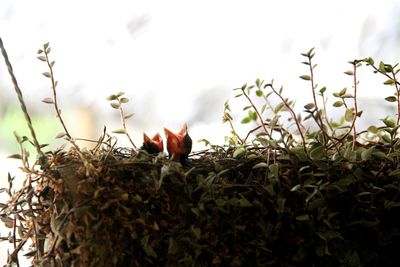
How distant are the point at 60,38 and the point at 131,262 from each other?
530 millimetres

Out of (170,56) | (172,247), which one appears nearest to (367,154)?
(172,247)

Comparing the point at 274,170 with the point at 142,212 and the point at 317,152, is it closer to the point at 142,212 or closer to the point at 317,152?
the point at 317,152

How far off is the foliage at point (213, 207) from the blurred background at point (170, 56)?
276 millimetres

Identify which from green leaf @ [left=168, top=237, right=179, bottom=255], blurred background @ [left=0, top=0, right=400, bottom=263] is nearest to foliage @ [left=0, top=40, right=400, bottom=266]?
green leaf @ [left=168, top=237, right=179, bottom=255]

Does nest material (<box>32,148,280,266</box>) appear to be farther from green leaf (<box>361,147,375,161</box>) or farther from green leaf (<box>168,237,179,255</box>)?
green leaf (<box>361,147,375,161</box>)

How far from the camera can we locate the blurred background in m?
0.97

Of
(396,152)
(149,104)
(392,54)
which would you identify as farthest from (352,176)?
(392,54)

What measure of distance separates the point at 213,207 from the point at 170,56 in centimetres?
45

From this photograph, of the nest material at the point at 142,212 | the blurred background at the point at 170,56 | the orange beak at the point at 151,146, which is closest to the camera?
the nest material at the point at 142,212

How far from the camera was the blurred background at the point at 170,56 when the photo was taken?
0.97 metres

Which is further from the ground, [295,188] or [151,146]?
[151,146]

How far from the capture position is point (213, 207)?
67 cm

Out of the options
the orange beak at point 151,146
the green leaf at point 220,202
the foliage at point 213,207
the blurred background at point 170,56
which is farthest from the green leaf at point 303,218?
the blurred background at point 170,56

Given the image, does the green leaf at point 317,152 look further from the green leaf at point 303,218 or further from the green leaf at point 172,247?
the green leaf at point 172,247
